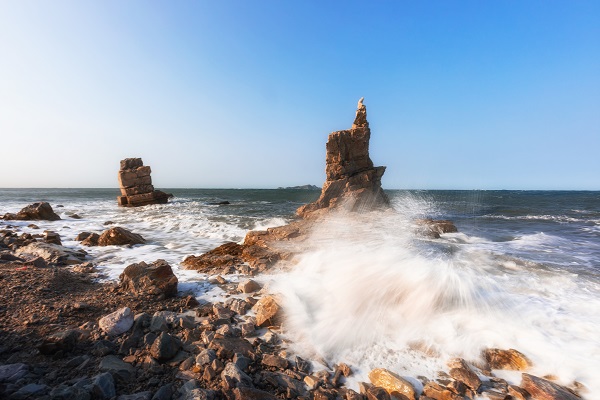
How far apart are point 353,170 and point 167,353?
23.3 m

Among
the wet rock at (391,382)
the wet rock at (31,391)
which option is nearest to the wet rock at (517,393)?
the wet rock at (391,382)

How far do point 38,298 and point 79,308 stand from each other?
2.87 ft

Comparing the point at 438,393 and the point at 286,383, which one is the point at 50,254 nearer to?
the point at 286,383

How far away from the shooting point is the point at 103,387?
8.16 feet

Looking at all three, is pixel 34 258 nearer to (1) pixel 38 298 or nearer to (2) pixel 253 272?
(1) pixel 38 298

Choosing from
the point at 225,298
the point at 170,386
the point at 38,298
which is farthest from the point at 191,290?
the point at 170,386

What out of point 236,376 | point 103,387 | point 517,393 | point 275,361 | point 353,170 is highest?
point 353,170

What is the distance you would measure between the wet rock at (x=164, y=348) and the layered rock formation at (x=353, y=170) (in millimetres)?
19386

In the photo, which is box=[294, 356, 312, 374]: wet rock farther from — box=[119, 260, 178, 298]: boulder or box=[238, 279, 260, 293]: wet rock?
box=[119, 260, 178, 298]: boulder

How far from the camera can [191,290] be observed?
5.48 meters

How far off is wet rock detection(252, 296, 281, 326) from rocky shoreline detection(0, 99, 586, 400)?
2 cm

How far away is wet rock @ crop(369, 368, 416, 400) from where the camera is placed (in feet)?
9.53

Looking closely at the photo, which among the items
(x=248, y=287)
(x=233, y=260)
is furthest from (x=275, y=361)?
(x=233, y=260)

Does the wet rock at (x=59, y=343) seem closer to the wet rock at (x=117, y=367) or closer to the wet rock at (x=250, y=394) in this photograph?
the wet rock at (x=117, y=367)
